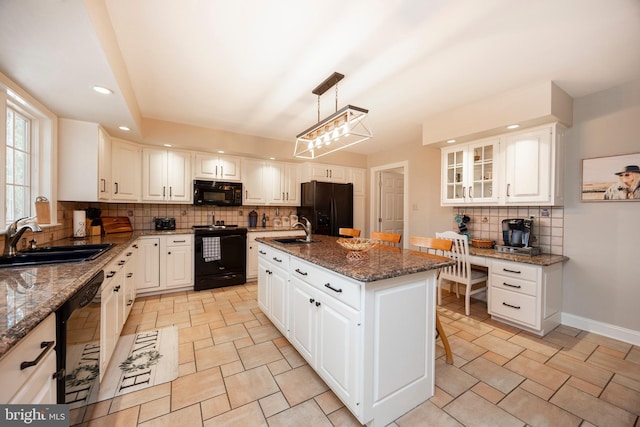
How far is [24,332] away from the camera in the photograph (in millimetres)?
780

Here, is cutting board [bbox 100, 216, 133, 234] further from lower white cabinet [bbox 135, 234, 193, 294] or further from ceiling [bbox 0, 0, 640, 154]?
ceiling [bbox 0, 0, 640, 154]

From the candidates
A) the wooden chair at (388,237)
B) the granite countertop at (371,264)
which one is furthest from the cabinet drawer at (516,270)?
the granite countertop at (371,264)

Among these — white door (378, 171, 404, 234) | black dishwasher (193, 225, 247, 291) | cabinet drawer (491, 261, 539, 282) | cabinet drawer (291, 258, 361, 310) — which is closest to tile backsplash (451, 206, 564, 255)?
cabinet drawer (491, 261, 539, 282)

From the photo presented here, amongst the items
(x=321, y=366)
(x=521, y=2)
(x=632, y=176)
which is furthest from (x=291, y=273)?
(x=632, y=176)

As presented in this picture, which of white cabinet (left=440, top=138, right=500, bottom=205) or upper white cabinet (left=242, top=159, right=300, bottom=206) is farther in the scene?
upper white cabinet (left=242, top=159, right=300, bottom=206)

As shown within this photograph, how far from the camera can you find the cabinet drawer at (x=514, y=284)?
2561mm

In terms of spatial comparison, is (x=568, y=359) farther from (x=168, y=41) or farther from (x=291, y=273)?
(x=168, y=41)

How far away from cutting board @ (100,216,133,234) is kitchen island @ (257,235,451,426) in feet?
9.93

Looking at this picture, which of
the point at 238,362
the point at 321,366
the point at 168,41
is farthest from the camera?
the point at 238,362

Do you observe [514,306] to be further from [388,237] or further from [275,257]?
[275,257]

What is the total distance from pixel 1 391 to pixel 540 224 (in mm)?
4137

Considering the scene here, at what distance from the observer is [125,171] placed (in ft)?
11.5

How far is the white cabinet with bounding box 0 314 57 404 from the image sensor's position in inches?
29.2
